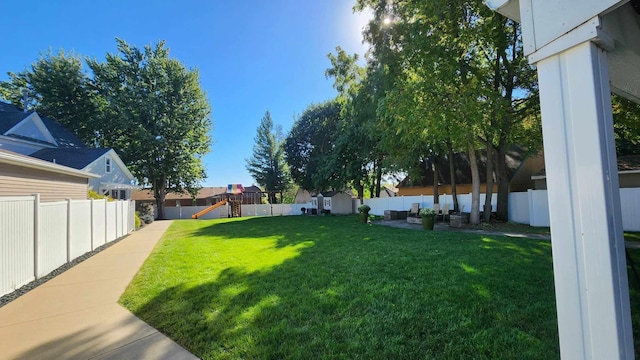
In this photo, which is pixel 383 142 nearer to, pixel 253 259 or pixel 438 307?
pixel 253 259

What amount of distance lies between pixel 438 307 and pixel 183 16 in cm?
1162

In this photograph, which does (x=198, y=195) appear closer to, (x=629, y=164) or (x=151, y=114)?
(x=151, y=114)

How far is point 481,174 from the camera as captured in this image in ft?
67.2

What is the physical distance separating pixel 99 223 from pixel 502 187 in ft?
50.3

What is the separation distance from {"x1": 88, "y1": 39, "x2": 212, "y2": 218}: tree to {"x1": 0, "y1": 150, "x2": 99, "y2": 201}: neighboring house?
12656mm

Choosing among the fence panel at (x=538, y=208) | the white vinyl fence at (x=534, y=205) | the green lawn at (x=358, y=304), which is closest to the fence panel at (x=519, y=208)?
the white vinyl fence at (x=534, y=205)

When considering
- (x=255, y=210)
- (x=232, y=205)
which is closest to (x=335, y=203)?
(x=255, y=210)

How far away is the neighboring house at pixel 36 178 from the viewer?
733 cm

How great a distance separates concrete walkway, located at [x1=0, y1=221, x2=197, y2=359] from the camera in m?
2.83

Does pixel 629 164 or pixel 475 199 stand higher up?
pixel 629 164

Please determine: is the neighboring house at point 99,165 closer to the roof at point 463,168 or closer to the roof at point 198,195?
the roof at point 463,168

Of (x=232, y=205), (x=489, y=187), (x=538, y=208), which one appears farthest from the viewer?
(x=232, y=205)

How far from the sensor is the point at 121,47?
2483 centimetres

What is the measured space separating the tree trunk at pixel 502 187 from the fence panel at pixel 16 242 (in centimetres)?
1480
